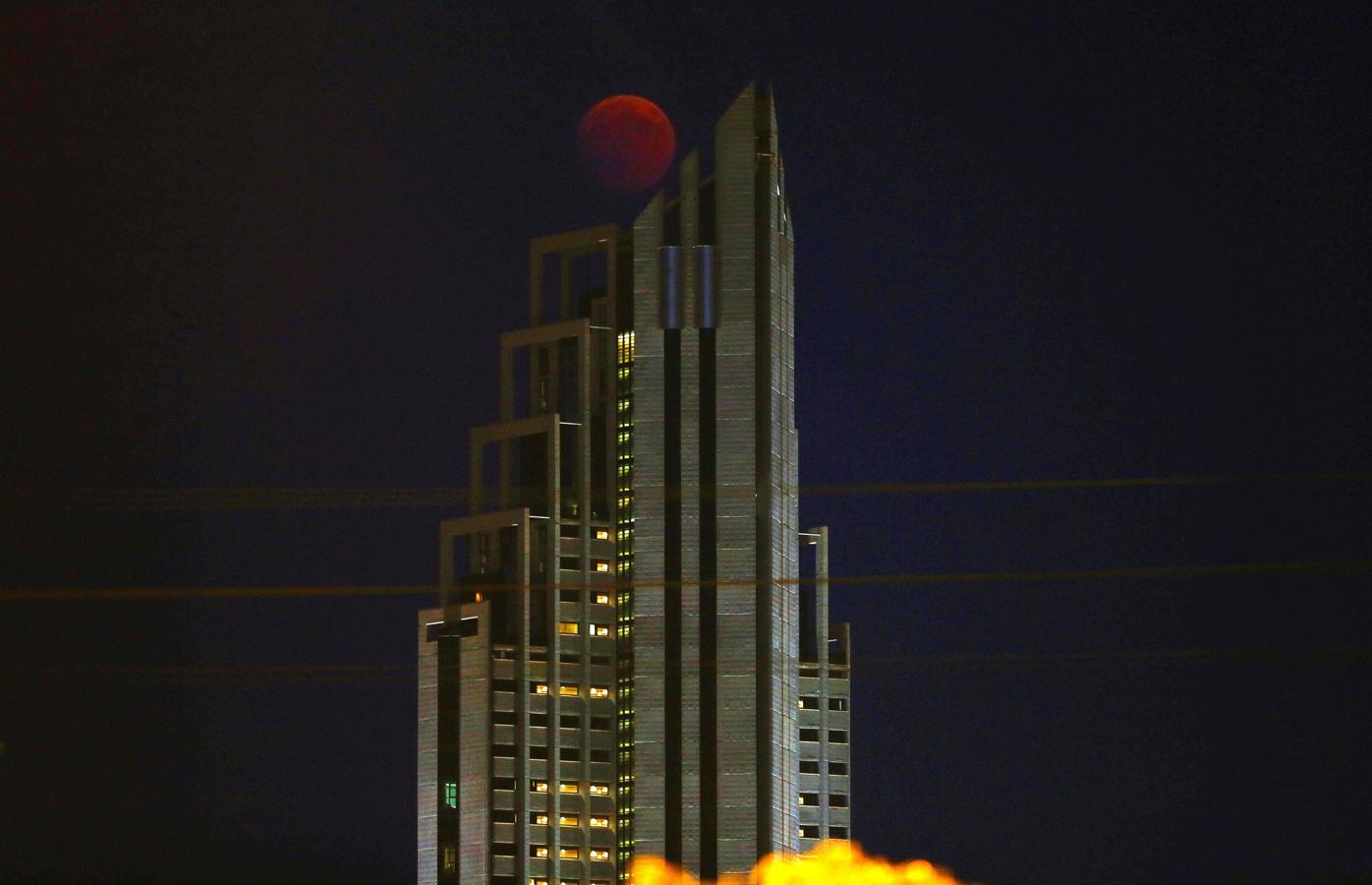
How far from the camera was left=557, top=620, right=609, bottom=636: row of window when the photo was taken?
10706 cm

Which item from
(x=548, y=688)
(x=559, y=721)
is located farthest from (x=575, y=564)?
(x=559, y=721)

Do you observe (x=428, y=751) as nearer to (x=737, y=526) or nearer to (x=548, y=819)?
(x=548, y=819)

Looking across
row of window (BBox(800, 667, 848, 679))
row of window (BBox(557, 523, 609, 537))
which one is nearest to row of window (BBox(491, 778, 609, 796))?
row of window (BBox(557, 523, 609, 537))

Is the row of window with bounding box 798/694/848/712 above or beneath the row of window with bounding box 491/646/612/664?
beneath

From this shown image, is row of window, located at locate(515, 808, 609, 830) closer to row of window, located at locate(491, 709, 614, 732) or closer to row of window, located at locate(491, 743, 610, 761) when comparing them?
row of window, located at locate(491, 743, 610, 761)

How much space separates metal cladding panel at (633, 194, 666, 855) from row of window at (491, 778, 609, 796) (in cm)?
603

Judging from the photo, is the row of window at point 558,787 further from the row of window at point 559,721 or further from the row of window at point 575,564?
the row of window at point 575,564

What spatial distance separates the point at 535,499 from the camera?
10475 centimetres

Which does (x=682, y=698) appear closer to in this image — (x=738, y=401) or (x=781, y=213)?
(x=738, y=401)

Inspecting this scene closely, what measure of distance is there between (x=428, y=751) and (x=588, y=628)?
9.07 meters

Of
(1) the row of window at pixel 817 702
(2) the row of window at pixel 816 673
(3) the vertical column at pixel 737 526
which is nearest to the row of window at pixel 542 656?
(3) the vertical column at pixel 737 526

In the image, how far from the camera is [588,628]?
10700 centimetres

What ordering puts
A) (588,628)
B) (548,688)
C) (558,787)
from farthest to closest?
(588,628) < (548,688) < (558,787)

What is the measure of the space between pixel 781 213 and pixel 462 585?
21652 millimetres
